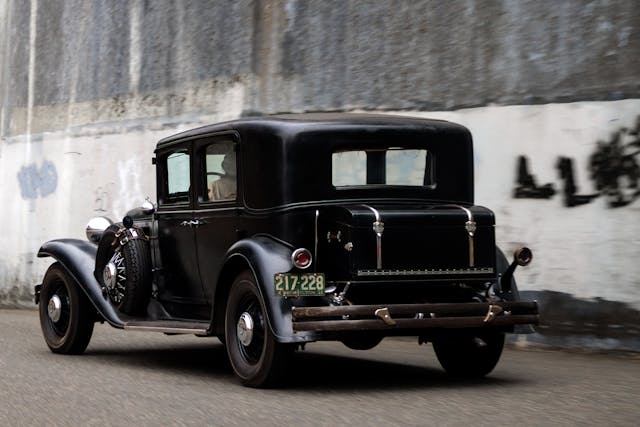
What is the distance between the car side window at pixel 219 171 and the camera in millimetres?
8156

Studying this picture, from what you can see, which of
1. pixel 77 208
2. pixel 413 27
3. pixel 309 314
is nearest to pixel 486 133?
pixel 413 27

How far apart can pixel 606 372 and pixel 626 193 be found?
1879mm

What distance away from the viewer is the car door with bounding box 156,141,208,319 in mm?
→ 8597

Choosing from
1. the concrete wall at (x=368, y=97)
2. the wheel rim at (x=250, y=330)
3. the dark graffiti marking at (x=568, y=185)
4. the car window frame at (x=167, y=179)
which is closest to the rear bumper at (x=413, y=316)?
the wheel rim at (x=250, y=330)

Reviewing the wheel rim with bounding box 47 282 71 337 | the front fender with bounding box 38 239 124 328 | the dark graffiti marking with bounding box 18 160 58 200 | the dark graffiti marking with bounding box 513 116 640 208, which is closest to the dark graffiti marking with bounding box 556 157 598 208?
the dark graffiti marking with bounding box 513 116 640 208

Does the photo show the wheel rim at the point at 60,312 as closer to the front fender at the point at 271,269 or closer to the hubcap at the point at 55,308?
the hubcap at the point at 55,308

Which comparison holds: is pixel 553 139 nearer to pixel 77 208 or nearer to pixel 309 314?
pixel 309 314

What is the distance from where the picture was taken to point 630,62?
31.8ft

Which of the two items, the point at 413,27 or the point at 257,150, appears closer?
the point at 257,150

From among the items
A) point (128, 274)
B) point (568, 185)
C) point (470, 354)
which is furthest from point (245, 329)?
point (568, 185)

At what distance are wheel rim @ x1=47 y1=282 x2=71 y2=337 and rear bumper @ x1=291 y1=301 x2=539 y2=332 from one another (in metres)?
3.49

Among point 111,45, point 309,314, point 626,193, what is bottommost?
point 309,314

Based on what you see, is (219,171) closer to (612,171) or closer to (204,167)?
(204,167)

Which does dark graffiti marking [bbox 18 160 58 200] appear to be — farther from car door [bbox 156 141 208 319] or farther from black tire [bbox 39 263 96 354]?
car door [bbox 156 141 208 319]
